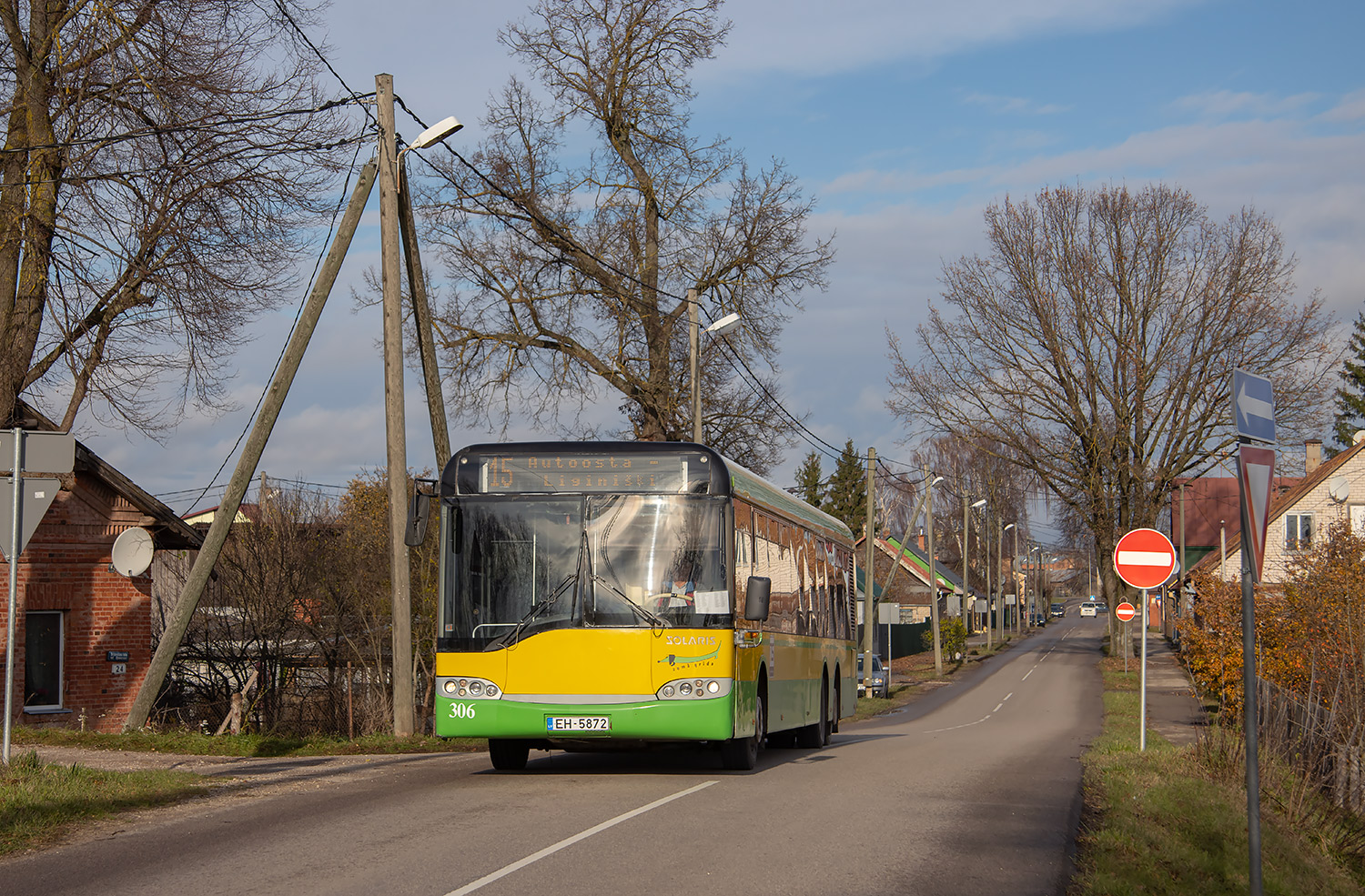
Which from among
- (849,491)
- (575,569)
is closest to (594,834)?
(575,569)

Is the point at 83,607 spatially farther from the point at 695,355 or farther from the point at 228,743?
the point at 695,355

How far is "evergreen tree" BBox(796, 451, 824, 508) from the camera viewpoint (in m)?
94.4

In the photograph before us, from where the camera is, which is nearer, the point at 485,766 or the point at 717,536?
the point at 717,536

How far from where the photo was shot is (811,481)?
9719cm

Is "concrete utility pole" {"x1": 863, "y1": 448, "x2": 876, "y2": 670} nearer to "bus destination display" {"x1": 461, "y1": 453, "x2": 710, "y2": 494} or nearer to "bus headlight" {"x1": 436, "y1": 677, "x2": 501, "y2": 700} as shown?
"bus destination display" {"x1": 461, "y1": 453, "x2": 710, "y2": 494}

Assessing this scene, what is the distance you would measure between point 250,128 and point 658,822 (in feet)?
36.0

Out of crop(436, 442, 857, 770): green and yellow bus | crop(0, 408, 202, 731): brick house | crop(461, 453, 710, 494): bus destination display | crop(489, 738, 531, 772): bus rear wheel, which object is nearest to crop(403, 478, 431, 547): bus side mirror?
crop(436, 442, 857, 770): green and yellow bus

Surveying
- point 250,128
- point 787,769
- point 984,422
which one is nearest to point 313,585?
point 250,128

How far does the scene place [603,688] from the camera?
11.8 meters

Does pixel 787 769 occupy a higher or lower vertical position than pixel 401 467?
lower

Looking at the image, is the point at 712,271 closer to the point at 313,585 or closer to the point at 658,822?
the point at 313,585

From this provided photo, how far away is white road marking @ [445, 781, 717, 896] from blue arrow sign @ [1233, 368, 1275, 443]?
14.6ft

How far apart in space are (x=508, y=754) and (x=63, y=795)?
4.49 metres

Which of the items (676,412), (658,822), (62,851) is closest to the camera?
(62,851)
